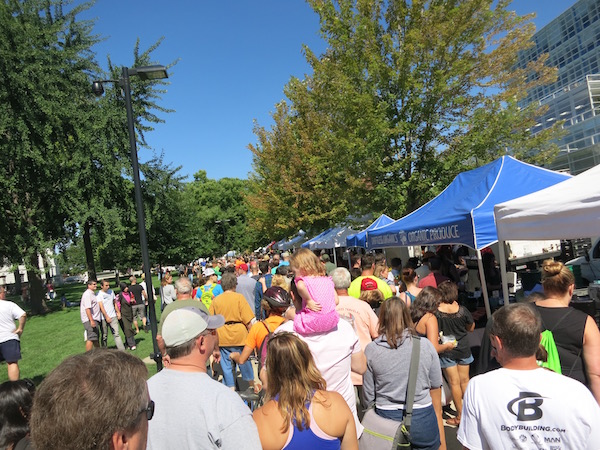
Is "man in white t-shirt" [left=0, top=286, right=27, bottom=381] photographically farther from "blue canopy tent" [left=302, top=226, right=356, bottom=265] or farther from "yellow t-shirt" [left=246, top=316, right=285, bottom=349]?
"blue canopy tent" [left=302, top=226, right=356, bottom=265]

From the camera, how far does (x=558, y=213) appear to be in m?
4.16

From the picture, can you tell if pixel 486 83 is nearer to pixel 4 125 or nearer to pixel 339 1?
pixel 339 1

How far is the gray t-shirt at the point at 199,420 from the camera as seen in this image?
171 centimetres

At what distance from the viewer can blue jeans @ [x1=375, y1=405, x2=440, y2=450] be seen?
3055 mm

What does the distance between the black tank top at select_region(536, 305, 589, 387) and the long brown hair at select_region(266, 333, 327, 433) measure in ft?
5.93

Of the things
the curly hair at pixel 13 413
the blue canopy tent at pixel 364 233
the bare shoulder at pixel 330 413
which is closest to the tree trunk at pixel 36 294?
the blue canopy tent at pixel 364 233

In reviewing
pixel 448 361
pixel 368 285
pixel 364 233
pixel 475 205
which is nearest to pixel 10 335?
pixel 368 285

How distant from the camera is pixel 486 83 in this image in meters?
11.2

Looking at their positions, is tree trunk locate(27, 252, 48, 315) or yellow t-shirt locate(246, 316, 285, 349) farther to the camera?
tree trunk locate(27, 252, 48, 315)

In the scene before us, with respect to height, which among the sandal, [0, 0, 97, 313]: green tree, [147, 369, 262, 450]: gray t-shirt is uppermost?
[0, 0, 97, 313]: green tree

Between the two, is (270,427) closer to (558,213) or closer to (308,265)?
(308,265)

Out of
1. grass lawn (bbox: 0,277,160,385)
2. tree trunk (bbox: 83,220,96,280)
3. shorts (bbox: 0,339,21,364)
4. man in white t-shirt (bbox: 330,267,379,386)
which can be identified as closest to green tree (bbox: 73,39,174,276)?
tree trunk (bbox: 83,220,96,280)

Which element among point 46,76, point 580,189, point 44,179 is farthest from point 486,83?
point 44,179

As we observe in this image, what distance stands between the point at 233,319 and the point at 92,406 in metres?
4.40
